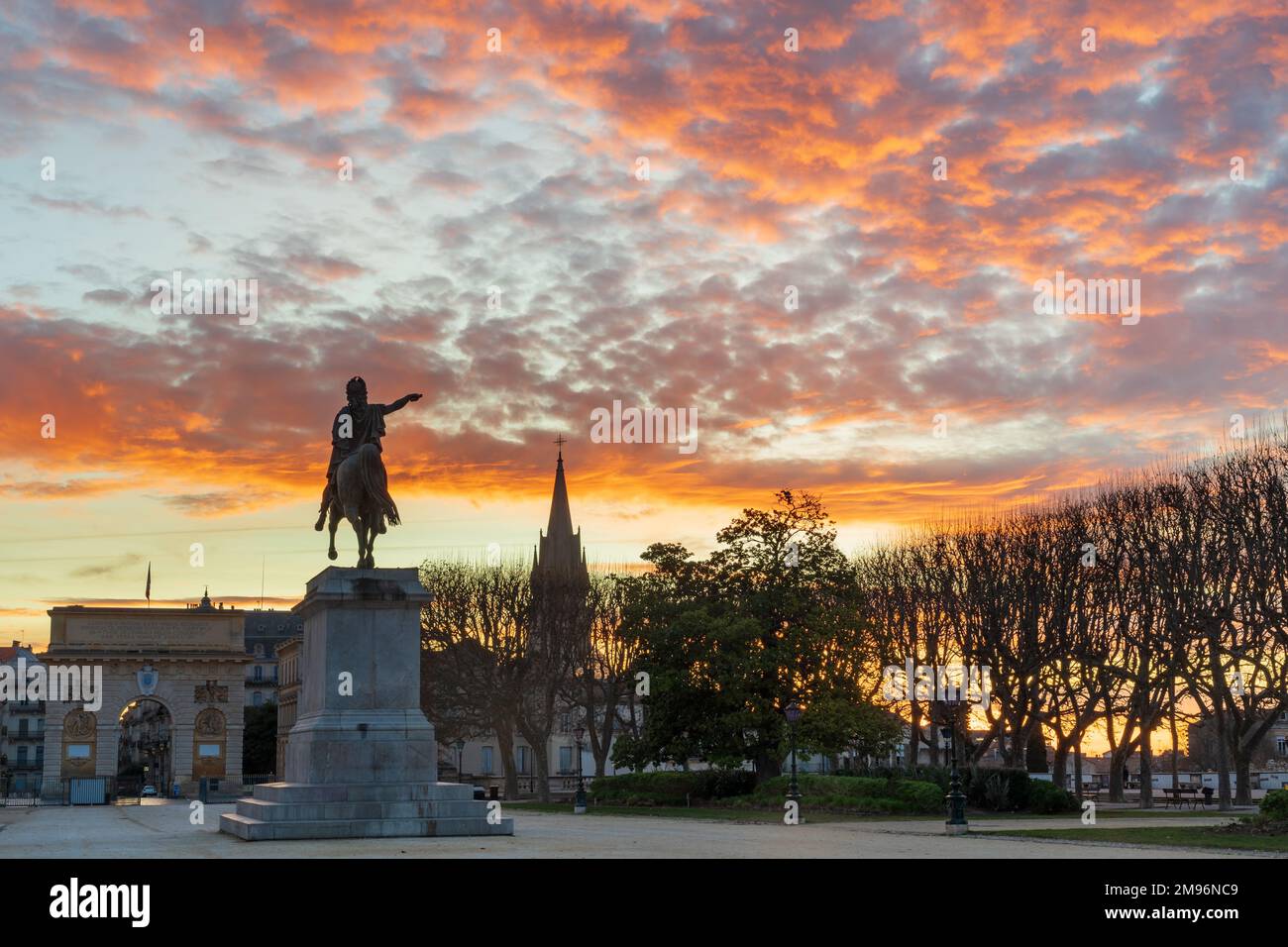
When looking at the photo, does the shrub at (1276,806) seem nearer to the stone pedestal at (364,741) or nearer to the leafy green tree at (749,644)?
the stone pedestal at (364,741)

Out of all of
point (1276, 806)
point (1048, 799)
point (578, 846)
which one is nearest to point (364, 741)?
point (578, 846)

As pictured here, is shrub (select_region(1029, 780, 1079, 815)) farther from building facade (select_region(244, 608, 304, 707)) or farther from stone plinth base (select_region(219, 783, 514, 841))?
building facade (select_region(244, 608, 304, 707))

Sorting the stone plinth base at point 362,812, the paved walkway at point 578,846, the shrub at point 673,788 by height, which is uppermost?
the stone plinth base at point 362,812

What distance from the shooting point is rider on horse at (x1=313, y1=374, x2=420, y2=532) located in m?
29.6

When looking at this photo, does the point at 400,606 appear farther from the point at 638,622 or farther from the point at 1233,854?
the point at 638,622

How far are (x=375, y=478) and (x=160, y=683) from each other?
7273cm

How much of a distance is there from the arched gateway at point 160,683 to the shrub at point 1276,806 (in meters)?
72.6

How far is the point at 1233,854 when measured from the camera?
2575 cm

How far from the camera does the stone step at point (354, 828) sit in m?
25.8

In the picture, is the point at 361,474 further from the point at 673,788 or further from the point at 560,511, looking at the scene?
the point at 560,511

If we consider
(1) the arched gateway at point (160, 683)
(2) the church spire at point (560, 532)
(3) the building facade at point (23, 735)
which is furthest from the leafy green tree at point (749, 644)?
(3) the building facade at point (23, 735)

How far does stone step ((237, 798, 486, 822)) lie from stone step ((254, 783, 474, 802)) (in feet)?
0.47

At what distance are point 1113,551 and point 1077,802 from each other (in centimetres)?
1384
